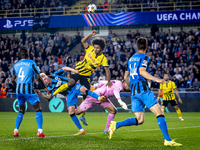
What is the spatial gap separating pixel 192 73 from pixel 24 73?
13343 mm

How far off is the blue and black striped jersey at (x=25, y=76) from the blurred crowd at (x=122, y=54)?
11.5 metres

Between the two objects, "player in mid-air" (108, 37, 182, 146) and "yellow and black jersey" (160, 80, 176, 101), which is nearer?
"player in mid-air" (108, 37, 182, 146)

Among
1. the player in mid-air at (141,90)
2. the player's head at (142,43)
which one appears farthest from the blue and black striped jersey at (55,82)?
the player's head at (142,43)

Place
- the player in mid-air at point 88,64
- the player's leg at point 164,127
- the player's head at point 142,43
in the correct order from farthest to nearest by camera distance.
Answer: the player in mid-air at point 88,64
the player's head at point 142,43
the player's leg at point 164,127

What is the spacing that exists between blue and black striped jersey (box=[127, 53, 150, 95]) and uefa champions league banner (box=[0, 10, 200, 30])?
17.6 metres

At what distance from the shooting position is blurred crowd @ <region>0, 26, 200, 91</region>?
1939cm

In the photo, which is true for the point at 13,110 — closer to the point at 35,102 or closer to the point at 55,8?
the point at 55,8

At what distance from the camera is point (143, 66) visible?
6.02 meters

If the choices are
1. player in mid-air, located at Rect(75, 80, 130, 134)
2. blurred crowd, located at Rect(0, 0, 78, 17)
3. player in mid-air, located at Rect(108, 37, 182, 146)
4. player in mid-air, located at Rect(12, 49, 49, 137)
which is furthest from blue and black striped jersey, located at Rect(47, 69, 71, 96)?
blurred crowd, located at Rect(0, 0, 78, 17)

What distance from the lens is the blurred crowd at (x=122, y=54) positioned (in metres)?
19.4

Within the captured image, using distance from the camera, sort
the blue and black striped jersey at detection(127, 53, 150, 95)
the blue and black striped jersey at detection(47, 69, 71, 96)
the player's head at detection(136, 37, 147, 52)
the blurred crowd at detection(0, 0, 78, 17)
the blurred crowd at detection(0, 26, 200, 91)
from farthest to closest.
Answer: the blurred crowd at detection(0, 0, 78, 17) < the blurred crowd at detection(0, 26, 200, 91) < the blue and black striped jersey at detection(47, 69, 71, 96) < the player's head at detection(136, 37, 147, 52) < the blue and black striped jersey at detection(127, 53, 150, 95)

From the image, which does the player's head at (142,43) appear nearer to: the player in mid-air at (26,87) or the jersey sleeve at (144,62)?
the jersey sleeve at (144,62)

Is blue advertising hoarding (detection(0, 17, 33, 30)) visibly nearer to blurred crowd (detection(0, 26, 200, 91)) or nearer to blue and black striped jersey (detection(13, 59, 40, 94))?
blurred crowd (detection(0, 26, 200, 91))

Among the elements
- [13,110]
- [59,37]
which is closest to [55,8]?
[59,37]
